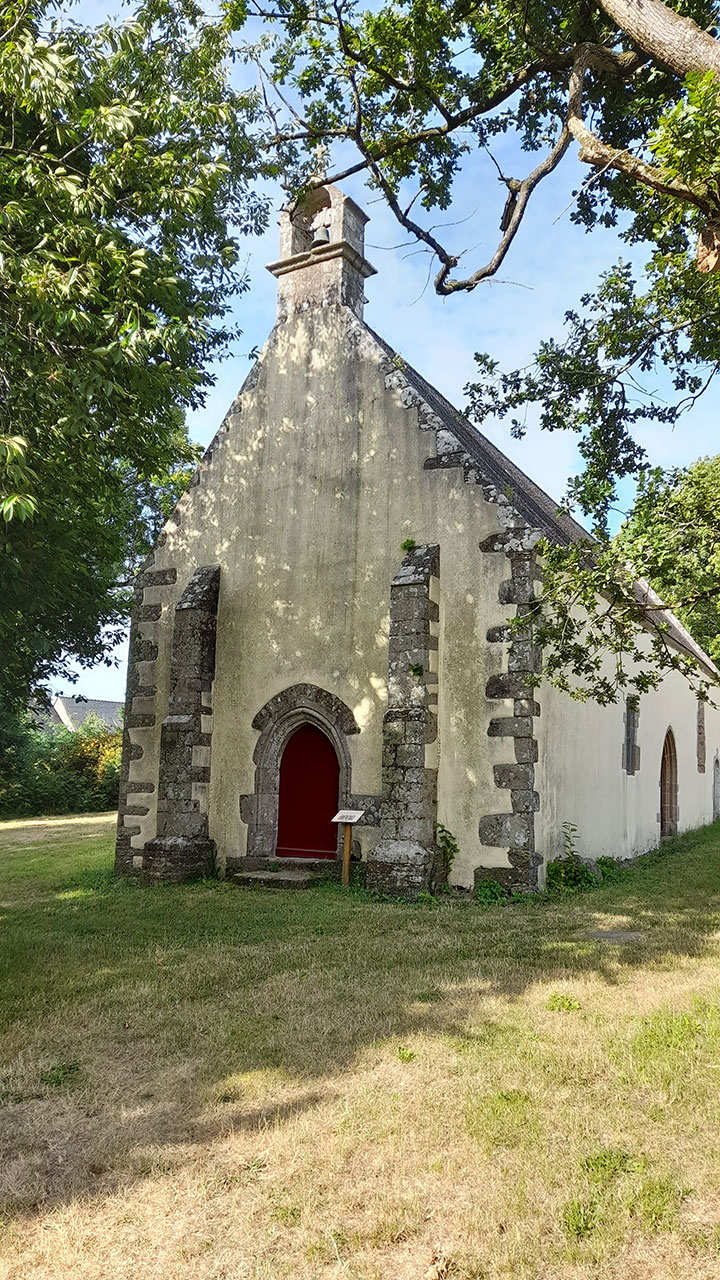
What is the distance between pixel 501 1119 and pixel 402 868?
6329 millimetres

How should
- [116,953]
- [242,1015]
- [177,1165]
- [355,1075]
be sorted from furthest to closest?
[116,953] → [242,1015] → [355,1075] → [177,1165]

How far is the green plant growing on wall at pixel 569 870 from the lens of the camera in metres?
11.1

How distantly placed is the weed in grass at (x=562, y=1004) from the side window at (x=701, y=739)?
61.2 ft

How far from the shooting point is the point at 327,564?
40.9 feet

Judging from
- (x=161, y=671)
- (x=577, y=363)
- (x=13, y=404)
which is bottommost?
(x=161, y=671)

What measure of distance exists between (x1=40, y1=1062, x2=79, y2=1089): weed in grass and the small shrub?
6151 millimetres

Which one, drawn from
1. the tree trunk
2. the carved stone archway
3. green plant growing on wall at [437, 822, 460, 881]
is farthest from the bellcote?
green plant growing on wall at [437, 822, 460, 881]

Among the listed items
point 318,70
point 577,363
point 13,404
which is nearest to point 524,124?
point 318,70

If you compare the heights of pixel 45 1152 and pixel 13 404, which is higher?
pixel 13 404

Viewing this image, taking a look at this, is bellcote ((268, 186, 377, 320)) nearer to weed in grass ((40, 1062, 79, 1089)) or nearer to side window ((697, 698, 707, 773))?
weed in grass ((40, 1062, 79, 1089))

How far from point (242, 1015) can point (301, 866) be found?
6.31 m

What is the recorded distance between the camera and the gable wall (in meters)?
11.1

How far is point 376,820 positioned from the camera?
11430 millimetres

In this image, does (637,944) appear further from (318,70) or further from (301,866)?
(318,70)
